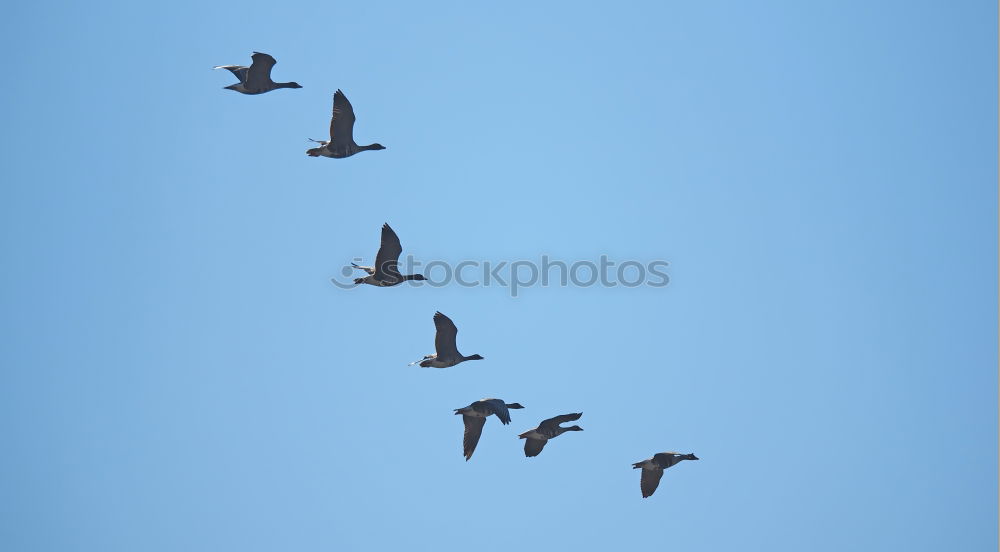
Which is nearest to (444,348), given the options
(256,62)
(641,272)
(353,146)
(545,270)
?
(353,146)

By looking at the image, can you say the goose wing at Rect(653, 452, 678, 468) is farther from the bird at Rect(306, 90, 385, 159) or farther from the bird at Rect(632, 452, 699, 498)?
the bird at Rect(306, 90, 385, 159)

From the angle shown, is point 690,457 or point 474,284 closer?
point 690,457

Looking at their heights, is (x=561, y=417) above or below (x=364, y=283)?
below

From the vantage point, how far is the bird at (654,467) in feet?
177

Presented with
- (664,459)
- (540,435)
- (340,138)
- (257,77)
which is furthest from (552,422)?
(257,77)

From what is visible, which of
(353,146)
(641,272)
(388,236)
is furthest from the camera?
(641,272)

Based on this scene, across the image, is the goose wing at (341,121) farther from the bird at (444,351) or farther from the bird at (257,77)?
the bird at (444,351)

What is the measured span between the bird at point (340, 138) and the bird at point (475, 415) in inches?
369

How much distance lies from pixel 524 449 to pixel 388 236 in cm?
840

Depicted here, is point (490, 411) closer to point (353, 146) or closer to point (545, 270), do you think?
point (353, 146)

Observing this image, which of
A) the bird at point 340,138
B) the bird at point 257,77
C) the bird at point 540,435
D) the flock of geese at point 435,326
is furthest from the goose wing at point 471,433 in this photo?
the bird at point 257,77

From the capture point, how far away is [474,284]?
6850 cm

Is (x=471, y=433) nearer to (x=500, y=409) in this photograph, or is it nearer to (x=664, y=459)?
(x=500, y=409)

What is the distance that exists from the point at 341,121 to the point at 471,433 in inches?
431
